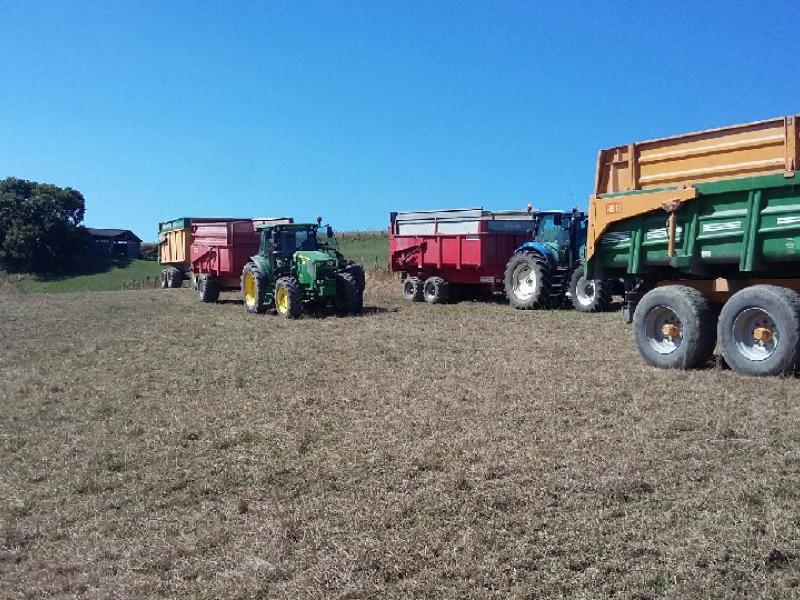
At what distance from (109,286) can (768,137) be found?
32.3m

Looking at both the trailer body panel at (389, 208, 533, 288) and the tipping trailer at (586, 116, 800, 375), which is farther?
the trailer body panel at (389, 208, 533, 288)

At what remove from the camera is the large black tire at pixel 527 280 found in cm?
1455

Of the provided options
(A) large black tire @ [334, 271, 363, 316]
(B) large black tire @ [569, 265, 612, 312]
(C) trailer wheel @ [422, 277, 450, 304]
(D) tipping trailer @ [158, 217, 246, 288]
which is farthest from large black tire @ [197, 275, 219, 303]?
(B) large black tire @ [569, 265, 612, 312]

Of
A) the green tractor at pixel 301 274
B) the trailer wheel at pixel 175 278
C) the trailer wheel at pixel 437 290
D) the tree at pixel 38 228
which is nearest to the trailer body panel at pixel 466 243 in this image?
the trailer wheel at pixel 437 290

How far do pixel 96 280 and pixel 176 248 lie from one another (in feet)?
49.6

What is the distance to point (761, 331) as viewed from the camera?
705 cm

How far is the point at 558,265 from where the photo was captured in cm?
1490

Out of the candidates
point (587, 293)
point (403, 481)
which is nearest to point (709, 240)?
point (403, 481)

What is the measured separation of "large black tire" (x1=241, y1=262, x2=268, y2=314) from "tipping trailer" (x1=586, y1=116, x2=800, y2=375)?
26.2 ft

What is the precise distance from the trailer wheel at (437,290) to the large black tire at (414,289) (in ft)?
1.48

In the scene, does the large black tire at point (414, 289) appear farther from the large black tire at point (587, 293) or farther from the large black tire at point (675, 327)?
the large black tire at point (675, 327)

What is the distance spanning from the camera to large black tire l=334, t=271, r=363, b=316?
14.4m

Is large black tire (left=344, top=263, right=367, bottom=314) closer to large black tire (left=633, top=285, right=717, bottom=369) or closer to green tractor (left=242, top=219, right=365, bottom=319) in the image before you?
green tractor (left=242, top=219, right=365, bottom=319)

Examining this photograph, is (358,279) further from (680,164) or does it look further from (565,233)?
(680,164)
